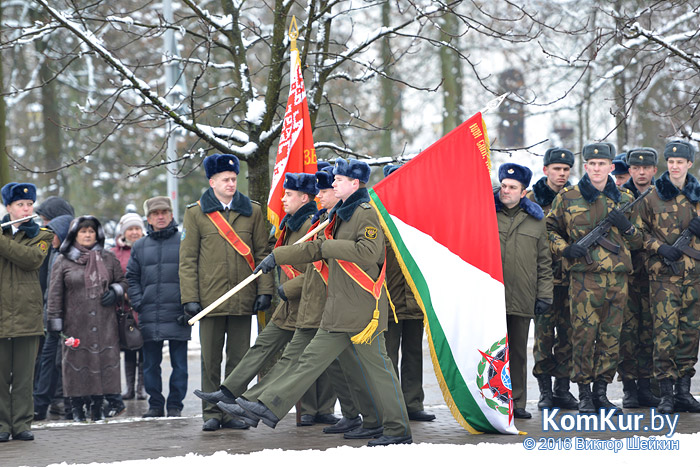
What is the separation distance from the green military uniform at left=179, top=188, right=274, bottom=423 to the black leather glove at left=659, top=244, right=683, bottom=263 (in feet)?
10.5

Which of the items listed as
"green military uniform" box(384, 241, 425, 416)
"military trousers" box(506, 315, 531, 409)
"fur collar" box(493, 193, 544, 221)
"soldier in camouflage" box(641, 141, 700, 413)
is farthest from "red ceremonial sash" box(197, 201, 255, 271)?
"soldier in camouflage" box(641, 141, 700, 413)

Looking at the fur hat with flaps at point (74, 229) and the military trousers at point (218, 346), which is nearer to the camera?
the military trousers at point (218, 346)

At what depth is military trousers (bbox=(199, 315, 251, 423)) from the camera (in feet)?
26.3

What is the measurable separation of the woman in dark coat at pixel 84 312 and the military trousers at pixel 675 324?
4666 mm

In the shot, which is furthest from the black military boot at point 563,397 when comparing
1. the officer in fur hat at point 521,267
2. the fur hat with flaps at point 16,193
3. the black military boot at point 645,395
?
the fur hat with flaps at point 16,193

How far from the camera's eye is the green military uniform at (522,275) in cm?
810

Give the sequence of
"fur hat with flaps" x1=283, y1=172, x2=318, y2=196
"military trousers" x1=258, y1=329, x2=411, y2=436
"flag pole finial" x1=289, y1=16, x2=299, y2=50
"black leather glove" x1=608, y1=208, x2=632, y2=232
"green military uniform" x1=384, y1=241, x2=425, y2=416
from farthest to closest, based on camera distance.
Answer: "flag pole finial" x1=289, y1=16, x2=299, y2=50 → "green military uniform" x1=384, y1=241, x2=425, y2=416 → "black leather glove" x1=608, y1=208, x2=632, y2=232 → "fur hat with flaps" x1=283, y1=172, x2=318, y2=196 → "military trousers" x1=258, y1=329, x2=411, y2=436

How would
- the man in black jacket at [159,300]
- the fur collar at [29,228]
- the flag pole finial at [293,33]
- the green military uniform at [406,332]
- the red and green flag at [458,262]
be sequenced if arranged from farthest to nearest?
the man in black jacket at [159,300], the flag pole finial at [293,33], the green military uniform at [406,332], the fur collar at [29,228], the red and green flag at [458,262]

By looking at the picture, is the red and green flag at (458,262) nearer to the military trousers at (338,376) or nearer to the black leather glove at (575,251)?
the military trousers at (338,376)

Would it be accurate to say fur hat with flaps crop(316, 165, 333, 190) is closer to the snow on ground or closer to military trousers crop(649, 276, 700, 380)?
the snow on ground

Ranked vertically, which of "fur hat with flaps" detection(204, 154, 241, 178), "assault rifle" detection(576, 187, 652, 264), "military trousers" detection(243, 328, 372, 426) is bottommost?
"military trousers" detection(243, 328, 372, 426)

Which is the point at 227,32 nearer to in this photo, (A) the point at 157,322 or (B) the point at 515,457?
(A) the point at 157,322

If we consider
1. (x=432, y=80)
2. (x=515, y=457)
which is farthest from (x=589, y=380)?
(x=432, y=80)

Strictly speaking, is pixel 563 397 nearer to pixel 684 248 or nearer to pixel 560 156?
pixel 684 248
